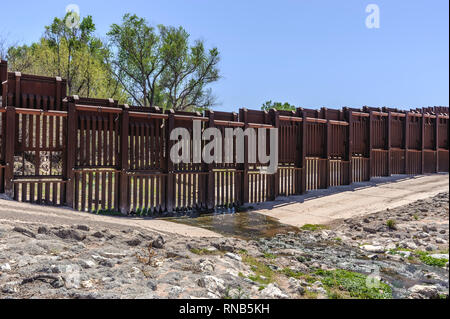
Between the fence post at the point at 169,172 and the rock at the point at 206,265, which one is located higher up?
the fence post at the point at 169,172

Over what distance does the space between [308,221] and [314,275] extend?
15.0 feet

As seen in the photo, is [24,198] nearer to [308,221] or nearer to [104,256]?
[104,256]

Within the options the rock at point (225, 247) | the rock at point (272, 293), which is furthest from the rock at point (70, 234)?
the rock at point (272, 293)

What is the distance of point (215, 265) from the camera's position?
4.82 meters

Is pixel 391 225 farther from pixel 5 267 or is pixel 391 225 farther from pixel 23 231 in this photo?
pixel 5 267

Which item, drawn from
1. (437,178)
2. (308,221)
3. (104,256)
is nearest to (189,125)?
(308,221)

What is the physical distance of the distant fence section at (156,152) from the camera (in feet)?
27.7

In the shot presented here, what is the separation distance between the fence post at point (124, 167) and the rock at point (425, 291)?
6767mm

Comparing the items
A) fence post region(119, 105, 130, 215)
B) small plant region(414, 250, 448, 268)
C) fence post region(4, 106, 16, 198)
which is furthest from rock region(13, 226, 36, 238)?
small plant region(414, 250, 448, 268)

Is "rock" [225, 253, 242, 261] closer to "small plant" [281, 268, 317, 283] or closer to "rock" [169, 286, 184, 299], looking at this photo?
"small plant" [281, 268, 317, 283]

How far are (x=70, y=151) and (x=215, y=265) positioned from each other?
217 inches

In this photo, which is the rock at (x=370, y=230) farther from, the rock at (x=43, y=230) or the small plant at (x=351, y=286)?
the rock at (x=43, y=230)

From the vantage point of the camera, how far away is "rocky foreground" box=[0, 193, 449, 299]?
3.74 meters

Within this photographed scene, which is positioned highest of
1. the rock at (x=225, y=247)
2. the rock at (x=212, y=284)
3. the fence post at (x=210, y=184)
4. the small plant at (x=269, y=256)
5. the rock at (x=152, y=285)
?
the fence post at (x=210, y=184)
